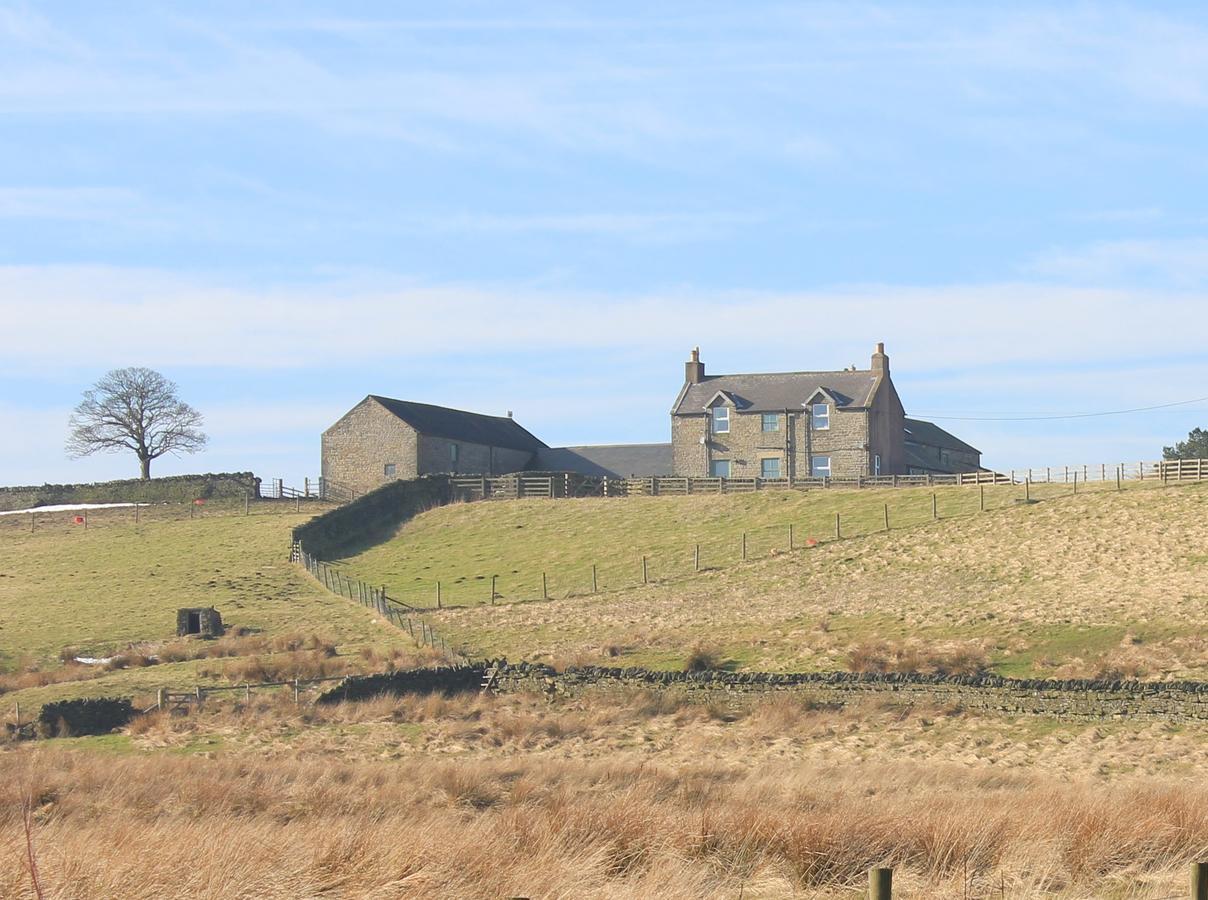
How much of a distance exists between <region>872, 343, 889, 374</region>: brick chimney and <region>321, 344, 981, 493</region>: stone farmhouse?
54 mm

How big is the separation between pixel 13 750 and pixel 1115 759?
2217cm

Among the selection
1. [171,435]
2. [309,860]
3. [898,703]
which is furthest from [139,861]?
[171,435]

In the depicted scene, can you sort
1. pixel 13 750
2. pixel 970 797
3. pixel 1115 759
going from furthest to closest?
pixel 13 750, pixel 1115 759, pixel 970 797

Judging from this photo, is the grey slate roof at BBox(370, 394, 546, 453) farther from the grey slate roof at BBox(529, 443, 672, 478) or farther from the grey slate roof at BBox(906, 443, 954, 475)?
the grey slate roof at BBox(906, 443, 954, 475)

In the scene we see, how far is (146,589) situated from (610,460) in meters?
37.5

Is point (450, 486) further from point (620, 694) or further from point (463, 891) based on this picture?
point (463, 891)

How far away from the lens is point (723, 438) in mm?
79562

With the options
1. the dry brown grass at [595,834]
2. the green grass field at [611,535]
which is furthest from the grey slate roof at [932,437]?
the dry brown grass at [595,834]

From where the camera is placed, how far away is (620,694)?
36.9 metres

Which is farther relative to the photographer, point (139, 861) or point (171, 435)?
point (171, 435)

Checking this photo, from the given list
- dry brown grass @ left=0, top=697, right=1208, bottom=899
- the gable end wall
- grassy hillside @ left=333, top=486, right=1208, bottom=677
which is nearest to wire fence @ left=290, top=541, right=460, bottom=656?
grassy hillside @ left=333, top=486, right=1208, bottom=677

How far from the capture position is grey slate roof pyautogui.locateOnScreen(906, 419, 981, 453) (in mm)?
88062

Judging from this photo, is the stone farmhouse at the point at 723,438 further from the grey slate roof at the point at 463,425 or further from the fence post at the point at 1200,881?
the fence post at the point at 1200,881

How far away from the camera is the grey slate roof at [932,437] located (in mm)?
88062
